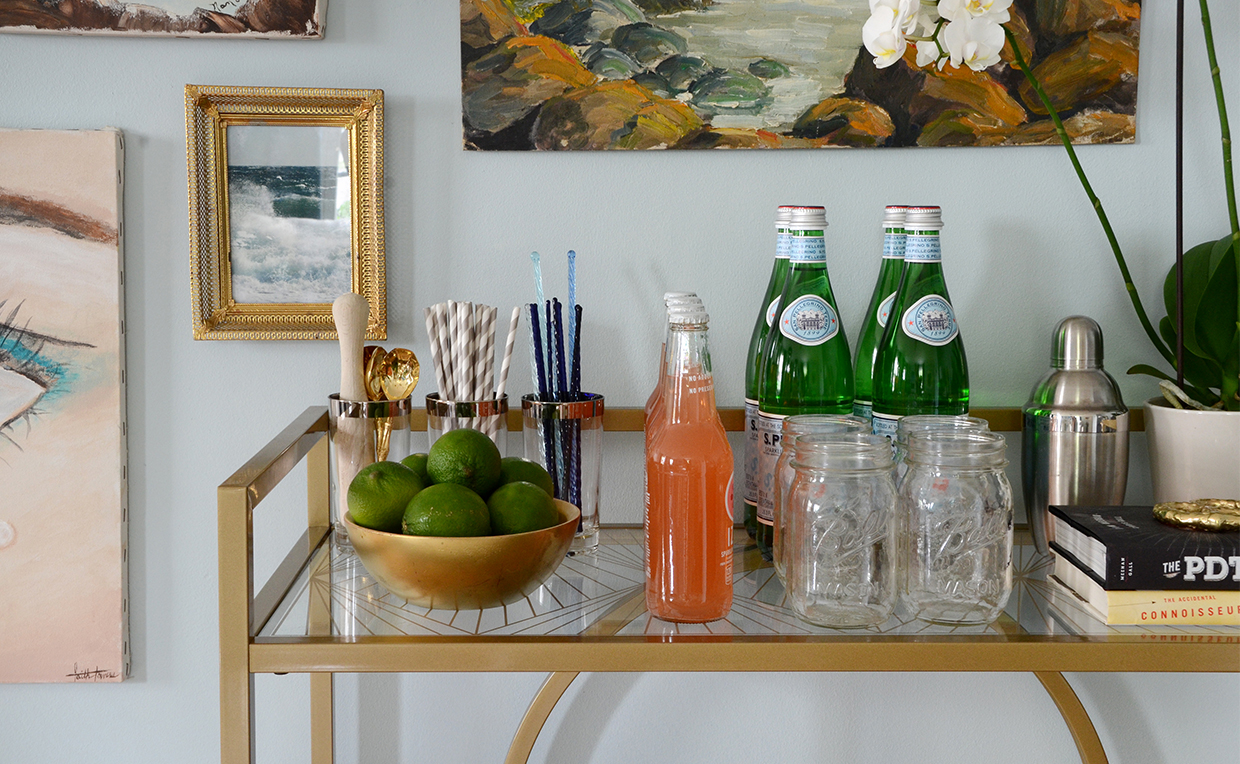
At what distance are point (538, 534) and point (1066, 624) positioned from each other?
0.40 metres

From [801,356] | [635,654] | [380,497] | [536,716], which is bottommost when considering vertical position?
[536,716]

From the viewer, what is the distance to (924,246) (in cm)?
86

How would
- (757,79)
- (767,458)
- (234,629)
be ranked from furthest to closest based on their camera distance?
(757,79), (767,458), (234,629)

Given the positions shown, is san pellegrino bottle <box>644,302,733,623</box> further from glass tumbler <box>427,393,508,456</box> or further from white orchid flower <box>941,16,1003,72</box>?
white orchid flower <box>941,16,1003,72</box>

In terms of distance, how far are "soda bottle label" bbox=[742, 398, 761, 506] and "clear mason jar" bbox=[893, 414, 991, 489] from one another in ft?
0.46

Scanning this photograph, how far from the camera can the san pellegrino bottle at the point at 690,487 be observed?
0.67m

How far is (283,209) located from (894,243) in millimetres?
633

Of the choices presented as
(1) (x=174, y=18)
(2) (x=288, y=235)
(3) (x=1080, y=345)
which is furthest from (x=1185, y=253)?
(1) (x=174, y=18)

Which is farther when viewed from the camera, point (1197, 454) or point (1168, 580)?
point (1197, 454)

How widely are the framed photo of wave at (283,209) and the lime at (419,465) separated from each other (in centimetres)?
26

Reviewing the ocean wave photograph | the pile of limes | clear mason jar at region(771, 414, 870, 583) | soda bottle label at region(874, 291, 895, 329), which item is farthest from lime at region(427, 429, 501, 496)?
soda bottle label at region(874, 291, 895, 329)

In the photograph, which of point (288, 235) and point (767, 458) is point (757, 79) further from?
point (288, 235)

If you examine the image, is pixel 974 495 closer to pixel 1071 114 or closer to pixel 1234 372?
pixel 1234 372
